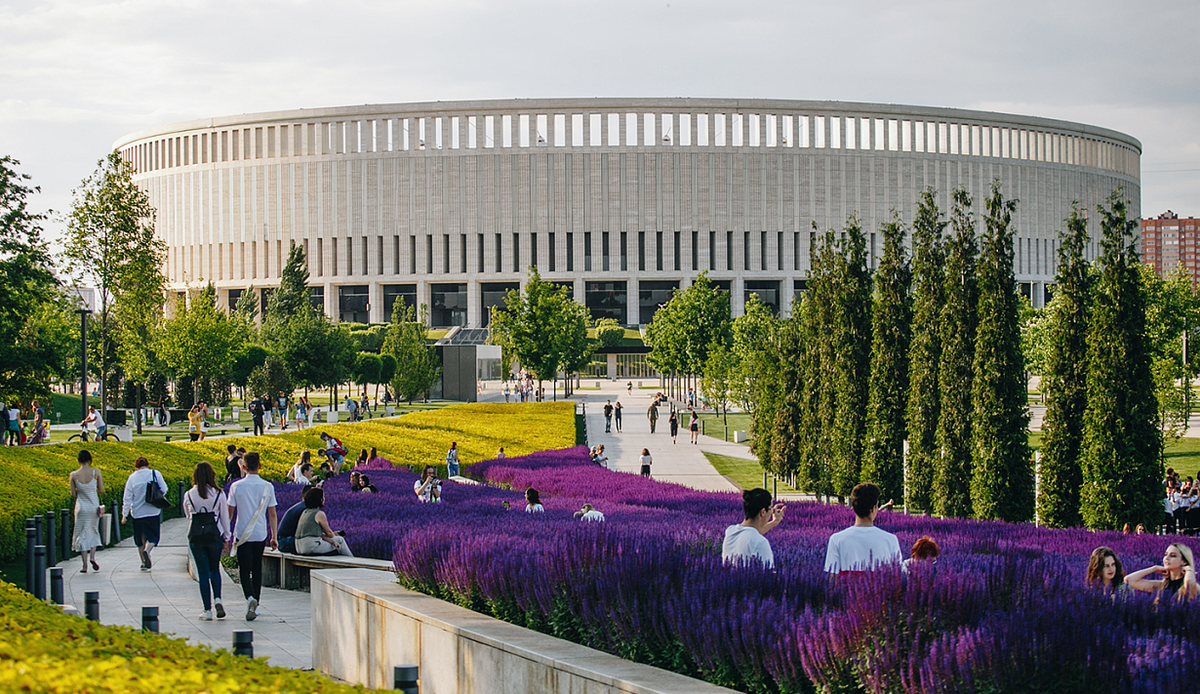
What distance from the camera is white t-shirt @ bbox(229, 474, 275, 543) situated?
373 inches

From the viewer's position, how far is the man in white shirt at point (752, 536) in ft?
20.7

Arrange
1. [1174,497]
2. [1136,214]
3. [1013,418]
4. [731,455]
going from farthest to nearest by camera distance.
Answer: [1136,214] → [731,455] → [1174,497] → [1013,418]

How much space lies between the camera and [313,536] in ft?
35.3

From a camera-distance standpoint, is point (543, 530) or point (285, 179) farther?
point (285, 179)

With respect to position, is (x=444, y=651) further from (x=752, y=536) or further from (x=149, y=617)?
(x=752, y=536)

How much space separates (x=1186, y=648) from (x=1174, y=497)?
16984 millimetres

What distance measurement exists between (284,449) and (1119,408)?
17.2m

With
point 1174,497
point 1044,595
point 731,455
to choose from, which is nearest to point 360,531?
point 1044,595

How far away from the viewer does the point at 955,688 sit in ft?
13.5

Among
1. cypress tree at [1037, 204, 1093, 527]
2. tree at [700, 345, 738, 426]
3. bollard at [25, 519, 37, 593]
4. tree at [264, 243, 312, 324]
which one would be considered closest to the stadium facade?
tree at [264, 243, 312, 324]

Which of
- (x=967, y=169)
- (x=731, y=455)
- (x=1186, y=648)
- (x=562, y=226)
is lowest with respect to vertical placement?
(x=731, y=455)

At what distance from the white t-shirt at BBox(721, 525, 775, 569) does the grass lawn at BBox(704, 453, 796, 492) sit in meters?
18.9

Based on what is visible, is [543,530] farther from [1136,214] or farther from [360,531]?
[1136,214]

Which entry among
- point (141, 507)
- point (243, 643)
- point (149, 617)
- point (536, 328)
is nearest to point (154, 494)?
point (141, 507)
